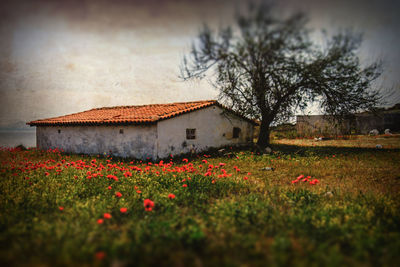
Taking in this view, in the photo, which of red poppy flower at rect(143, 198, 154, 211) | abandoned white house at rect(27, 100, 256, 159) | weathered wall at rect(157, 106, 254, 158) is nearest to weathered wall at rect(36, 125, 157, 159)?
abandoned white house at rect(27, 100, 256, 159)

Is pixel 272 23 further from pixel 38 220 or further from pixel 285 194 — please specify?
pixel 38 220

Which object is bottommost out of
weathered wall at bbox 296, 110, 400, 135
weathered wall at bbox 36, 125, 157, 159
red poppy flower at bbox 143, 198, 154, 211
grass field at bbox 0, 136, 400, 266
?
grass field at bbox 0, 136, 400, 266

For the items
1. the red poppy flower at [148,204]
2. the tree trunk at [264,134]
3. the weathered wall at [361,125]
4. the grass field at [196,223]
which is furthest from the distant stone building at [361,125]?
the red poppy flower at [148,204]

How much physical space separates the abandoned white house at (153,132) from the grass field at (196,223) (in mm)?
5314

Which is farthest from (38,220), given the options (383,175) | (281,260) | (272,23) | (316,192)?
(272,23)

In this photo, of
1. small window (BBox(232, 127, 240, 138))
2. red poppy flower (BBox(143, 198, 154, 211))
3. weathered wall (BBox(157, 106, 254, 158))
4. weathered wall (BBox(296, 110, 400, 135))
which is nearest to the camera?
red poppy flower (BBox(143, 198, 154, 211))

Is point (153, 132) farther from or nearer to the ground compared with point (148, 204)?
farther from the ground

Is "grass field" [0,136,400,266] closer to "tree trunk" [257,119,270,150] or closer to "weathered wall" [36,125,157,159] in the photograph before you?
"weathered wall" [36,125,157,159]

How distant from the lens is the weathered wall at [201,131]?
11.5 meters

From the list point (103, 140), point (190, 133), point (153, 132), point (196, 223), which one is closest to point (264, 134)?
point (190, 133)

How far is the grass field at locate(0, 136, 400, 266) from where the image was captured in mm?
2695

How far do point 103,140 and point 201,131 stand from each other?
586 centimetres

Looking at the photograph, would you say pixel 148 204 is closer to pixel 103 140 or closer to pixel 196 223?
pixel 196 223

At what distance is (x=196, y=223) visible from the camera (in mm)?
3602
